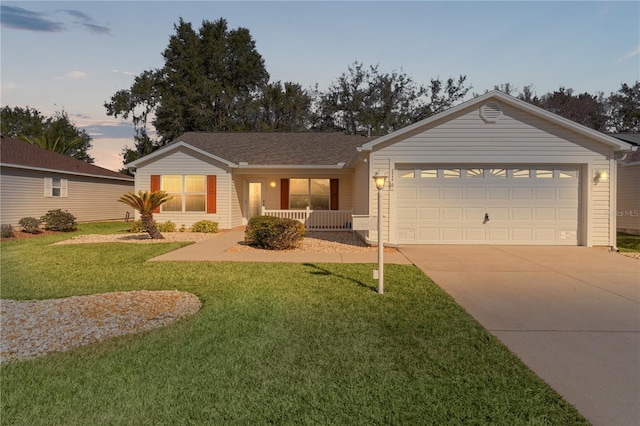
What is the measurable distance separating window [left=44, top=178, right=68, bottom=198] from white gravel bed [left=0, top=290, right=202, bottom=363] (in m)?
15.5

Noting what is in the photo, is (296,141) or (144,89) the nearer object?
(296,141)

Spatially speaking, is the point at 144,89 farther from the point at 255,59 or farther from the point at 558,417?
the point at 558,417

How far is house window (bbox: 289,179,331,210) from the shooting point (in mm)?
16453

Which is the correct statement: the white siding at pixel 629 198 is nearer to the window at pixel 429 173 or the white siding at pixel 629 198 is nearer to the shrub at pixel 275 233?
the window at pixel 429 173

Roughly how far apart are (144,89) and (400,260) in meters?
32.1

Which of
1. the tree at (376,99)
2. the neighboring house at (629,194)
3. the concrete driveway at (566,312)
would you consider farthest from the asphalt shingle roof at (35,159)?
the neighboring house at (629,194)

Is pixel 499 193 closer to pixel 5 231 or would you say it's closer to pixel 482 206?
pixel 482 206

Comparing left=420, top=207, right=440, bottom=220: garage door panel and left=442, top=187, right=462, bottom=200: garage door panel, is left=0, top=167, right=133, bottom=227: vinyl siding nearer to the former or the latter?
left=420, top=207, right=440, bottom=220: garage door panel

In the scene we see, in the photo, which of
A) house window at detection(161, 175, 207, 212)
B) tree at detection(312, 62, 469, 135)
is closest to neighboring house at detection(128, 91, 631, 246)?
house window at detection(161, 175, 207, 212)

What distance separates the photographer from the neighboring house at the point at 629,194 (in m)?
14.3

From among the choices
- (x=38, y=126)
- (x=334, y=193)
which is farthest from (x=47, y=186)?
(x=38, y=126)

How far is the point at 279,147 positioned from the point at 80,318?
574 inches

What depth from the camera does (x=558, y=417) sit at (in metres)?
2.45

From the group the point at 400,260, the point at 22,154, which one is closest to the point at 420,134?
the point at 400,260
